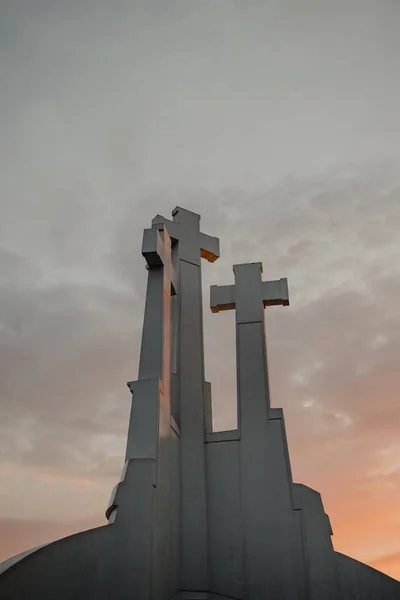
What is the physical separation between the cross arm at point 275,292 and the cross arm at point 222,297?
25.6 inches

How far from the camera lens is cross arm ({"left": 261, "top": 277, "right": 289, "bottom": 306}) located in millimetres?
12375

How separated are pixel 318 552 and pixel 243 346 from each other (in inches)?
155

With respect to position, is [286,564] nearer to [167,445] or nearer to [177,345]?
[167,445]

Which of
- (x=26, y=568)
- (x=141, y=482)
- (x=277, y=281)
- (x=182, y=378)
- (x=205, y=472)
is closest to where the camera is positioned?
(x=26, y=568)

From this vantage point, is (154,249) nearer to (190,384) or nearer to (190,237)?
(190,237)

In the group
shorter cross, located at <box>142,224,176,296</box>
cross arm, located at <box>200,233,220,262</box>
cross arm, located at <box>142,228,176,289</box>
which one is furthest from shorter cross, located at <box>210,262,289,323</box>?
cross arm, located at <box>142,228,176,289</box>

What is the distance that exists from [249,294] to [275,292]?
1.73ft

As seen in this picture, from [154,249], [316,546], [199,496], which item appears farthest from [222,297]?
[316,546]

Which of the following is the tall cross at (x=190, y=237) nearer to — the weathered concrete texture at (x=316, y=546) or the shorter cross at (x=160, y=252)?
the shorter cross at (x=160, y=252)

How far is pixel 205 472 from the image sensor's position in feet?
35.6

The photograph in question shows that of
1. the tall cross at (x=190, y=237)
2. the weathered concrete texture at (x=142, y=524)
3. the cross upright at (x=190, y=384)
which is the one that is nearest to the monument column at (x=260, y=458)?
the cross upright at (x=190, y=384)

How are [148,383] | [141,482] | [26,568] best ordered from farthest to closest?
1. [148,383]
2. [141,482]
3. [26,568]

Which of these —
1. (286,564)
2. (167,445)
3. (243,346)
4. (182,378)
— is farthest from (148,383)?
(286,564)

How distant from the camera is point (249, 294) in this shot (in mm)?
12477
